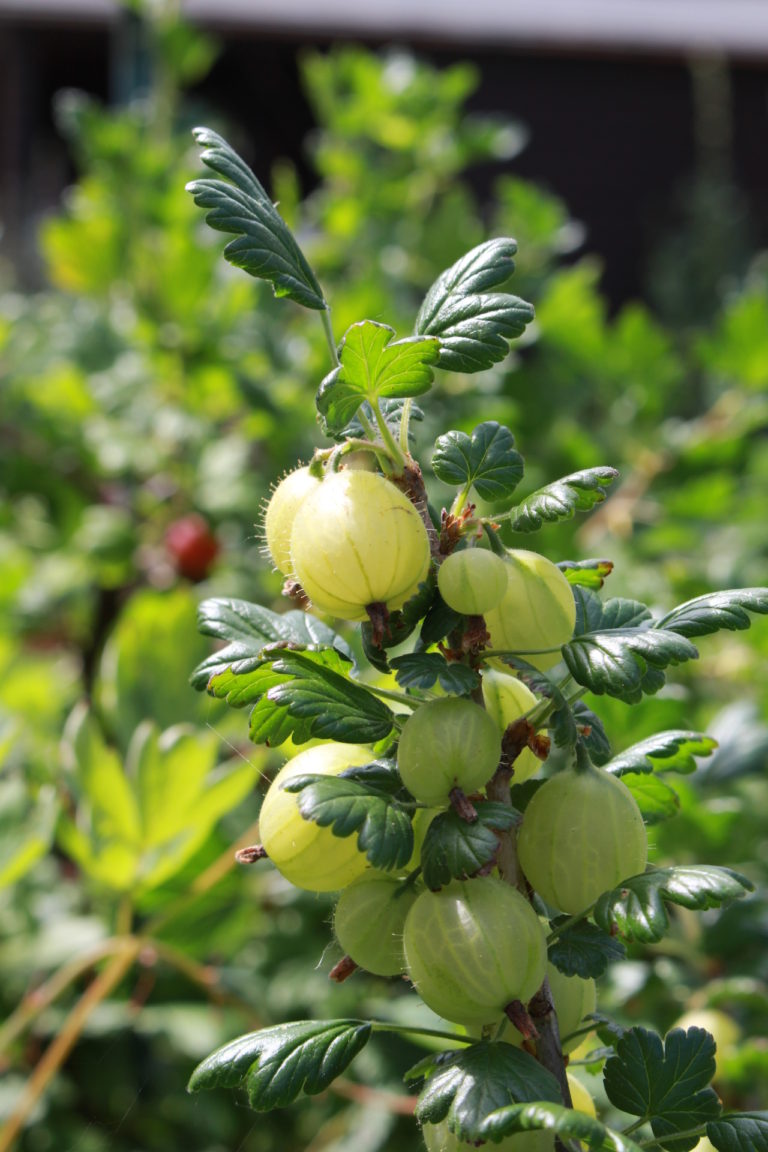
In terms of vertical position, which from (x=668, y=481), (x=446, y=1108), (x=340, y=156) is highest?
(x=340, y=156)

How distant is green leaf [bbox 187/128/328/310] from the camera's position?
40cm

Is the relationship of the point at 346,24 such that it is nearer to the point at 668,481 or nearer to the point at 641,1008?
the point at 668,481

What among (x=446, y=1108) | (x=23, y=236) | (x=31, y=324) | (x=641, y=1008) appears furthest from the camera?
(x=23, y=236)

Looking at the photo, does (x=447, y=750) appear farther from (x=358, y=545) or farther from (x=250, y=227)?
(x=250, y=227)

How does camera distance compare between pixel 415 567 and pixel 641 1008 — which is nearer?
pixel 415 567

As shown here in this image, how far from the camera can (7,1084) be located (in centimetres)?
93

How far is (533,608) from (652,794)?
0.42ft

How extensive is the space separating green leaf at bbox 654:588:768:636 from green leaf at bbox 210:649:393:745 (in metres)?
0.12

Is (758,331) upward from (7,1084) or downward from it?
upward

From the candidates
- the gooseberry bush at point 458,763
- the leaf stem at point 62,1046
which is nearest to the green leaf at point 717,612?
the gooseberry bush at point 458,763

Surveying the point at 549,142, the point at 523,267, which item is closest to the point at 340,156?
the point at 523,267

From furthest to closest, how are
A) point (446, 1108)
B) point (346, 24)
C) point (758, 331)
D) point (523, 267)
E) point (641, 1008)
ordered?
point (346, 24)
point (523, 267)
point (758, 331)
point (641, 1008)
point (446, 1108)

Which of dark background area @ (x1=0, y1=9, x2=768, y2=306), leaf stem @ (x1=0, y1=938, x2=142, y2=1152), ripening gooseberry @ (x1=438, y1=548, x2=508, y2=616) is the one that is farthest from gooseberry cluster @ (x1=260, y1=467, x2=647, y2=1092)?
dark background area @ (x1=0, y1=9, x2=768, y2=306)

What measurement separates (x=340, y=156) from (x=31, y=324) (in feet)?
1.59
